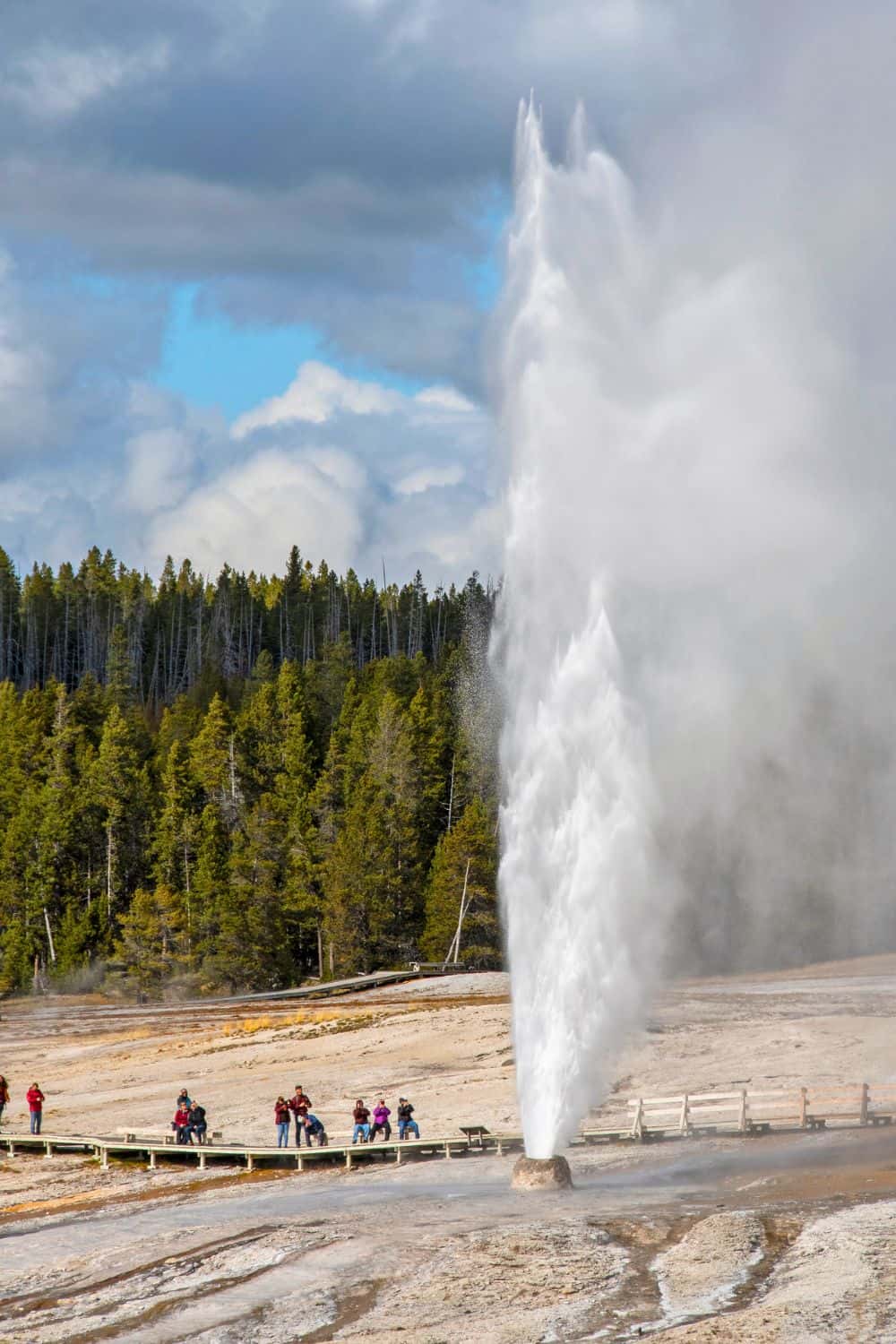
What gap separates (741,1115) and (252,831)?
190ft

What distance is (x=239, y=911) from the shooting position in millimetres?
83875

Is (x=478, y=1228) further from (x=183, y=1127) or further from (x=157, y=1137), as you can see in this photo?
(x=157, y=1137)

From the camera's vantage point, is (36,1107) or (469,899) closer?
(36,1107)

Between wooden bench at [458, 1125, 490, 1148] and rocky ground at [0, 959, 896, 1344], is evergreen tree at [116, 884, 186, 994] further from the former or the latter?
wooden bench at [458, 1125, 490, 1148]

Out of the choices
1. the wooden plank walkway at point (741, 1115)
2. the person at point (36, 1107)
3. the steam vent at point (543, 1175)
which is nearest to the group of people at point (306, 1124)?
the wooden plank walkway at point (741, 1115)

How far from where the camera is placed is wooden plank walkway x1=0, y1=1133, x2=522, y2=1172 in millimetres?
34125

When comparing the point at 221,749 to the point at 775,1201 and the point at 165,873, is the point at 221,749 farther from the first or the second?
the point at 775,1201

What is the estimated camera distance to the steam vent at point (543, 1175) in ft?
94.1

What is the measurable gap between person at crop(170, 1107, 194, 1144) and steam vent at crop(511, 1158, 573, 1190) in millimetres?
11001

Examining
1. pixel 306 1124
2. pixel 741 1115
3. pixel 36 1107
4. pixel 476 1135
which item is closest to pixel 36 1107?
pixel 36 1107

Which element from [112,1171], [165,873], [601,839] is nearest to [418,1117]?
[112,1171]

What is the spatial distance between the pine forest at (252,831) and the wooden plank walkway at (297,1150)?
43.6 metres

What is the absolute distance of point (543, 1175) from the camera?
1129 inches

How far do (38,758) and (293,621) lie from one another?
243 ft
